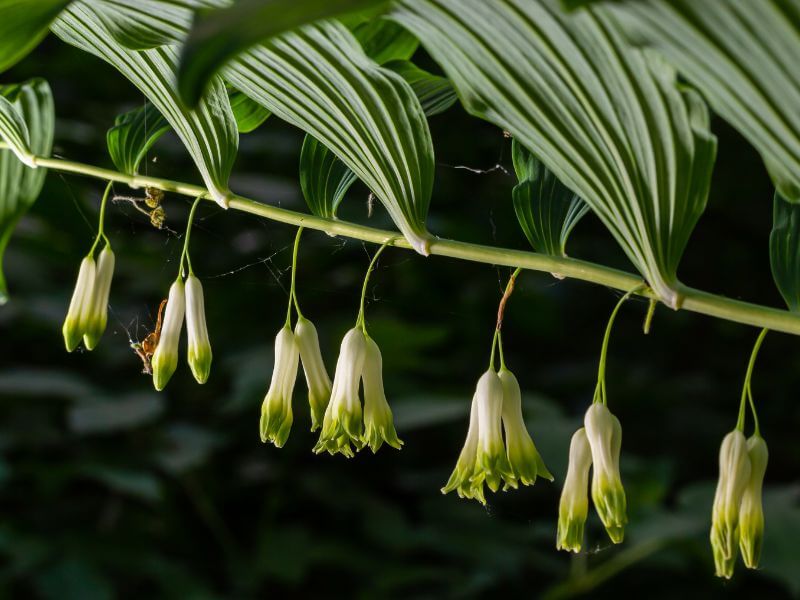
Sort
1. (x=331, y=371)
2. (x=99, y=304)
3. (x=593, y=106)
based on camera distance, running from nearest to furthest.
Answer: (x=593, y=106) → (x=99, y=304) → (x=331, y=371)

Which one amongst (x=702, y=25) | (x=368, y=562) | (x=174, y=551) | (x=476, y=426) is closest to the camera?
(x=702, y=25)

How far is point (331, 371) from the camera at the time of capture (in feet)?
7.84

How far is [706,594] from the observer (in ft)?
8.55

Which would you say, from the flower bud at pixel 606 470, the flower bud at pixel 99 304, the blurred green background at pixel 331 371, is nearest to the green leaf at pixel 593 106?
the flower bud at pixel 606 470

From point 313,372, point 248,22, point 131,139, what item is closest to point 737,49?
point 248,22

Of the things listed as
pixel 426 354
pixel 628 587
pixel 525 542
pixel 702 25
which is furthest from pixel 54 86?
pixel 702 25

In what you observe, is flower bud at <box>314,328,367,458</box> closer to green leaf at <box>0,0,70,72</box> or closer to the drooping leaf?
the drooping leaf

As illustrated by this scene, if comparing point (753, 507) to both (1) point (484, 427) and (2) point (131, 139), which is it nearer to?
(1) point (484, 427)

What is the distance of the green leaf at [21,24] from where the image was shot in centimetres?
58

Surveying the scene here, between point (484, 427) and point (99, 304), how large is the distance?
395 millimetres

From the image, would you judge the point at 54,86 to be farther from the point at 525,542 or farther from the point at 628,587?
the point at 628,587

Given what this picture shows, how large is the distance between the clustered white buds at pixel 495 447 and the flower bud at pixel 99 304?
1.18 ft

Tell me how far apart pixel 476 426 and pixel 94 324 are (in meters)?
0.38

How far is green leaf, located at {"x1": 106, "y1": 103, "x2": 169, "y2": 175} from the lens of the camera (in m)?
0.82
